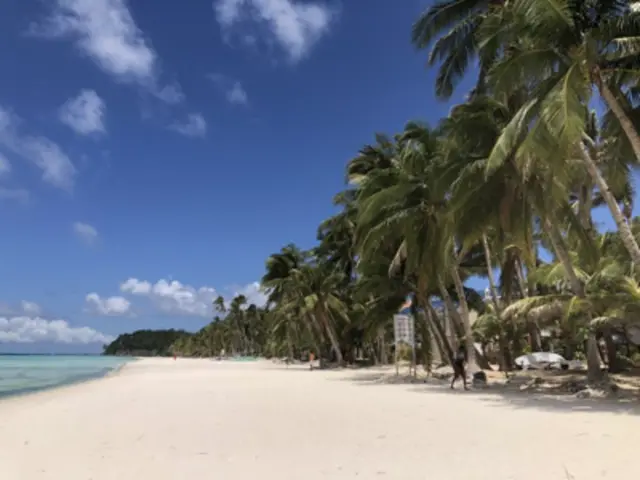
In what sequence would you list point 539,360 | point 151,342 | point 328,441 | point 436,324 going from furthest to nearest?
point 151,342 → point 436,324 → point 539,360 → point 328,441

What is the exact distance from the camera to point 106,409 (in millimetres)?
11883

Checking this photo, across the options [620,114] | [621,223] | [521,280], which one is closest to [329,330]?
[521,280]

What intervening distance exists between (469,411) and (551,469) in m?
4.69

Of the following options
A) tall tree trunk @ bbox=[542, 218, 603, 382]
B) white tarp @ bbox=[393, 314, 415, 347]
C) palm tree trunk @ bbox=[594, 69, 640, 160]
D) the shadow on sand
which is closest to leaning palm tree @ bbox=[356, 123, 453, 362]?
white tarp @ bbox=[393, 314, 415, 347]

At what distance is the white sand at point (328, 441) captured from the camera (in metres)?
5.32

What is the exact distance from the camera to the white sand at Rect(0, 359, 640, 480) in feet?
17.4

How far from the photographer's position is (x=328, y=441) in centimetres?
696

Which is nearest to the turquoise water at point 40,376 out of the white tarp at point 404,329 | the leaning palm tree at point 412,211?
the white tarp at point 404,329

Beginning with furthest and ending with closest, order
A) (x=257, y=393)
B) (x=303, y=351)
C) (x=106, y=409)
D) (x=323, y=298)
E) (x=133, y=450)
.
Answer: (x=303, y=351) → (x=323, y=298) → (x=257, y=393) → (x=106, y=409) → (x=133, y=450)

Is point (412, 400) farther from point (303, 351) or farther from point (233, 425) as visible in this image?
point (303, 351)

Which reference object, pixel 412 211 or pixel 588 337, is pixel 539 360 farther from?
pixel 588 337

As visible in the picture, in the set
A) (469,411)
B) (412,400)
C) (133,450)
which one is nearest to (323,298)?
(412,400)

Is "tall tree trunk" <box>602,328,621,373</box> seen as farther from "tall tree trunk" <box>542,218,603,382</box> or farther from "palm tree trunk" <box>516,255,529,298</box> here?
"tall tree trunk" <box>542,218,603,382</box>

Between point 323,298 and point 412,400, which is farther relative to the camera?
point 323,298
